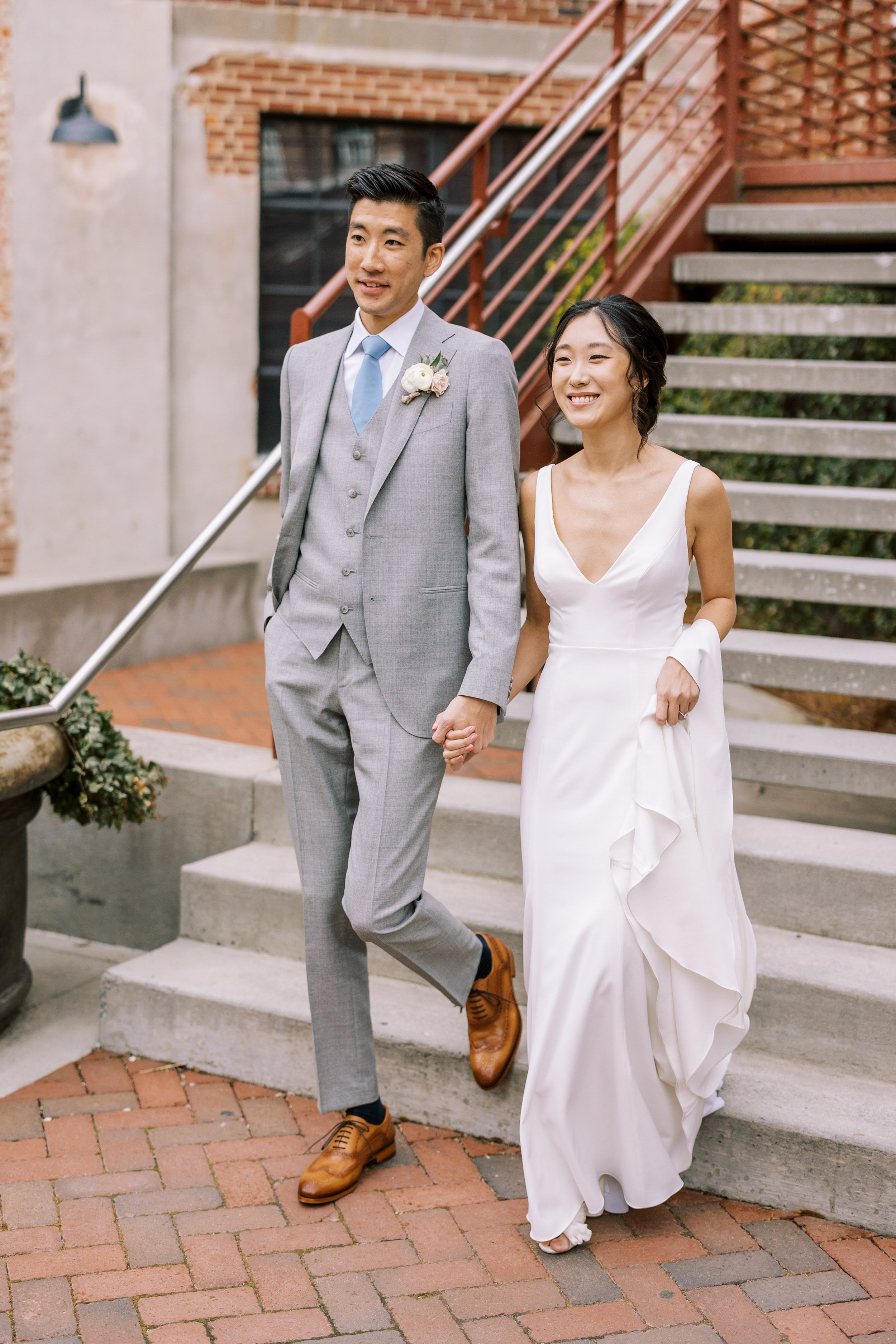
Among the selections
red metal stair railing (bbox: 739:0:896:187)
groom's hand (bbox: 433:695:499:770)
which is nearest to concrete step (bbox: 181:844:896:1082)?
groom's hand (bbox: 433:695:499:770)

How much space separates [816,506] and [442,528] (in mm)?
2322

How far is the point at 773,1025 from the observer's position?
3.21 metres

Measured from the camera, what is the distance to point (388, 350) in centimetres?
273

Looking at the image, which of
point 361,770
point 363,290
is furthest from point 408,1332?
point 363,290

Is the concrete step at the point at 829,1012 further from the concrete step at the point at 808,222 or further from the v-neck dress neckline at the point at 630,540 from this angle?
the concrete step at the point at 808,222

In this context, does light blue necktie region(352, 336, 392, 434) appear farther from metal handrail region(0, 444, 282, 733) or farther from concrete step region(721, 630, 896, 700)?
concrete step region(721, 630, 896, 700)

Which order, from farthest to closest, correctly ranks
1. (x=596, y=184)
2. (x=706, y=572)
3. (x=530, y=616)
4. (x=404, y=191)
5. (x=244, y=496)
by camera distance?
1. (x=596, y=184)
2. (x=244, y=496)
3. (x=530, y=616)
4. (x=706, y=572)
5. (x=404, y=191)

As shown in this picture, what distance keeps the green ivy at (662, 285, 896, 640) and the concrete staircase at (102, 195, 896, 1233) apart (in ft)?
1.63

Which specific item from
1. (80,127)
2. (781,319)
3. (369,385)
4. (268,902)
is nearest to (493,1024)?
(268,902)

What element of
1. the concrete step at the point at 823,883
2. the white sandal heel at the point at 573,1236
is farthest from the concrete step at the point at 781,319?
the white sandal heel at the point at 573,1236

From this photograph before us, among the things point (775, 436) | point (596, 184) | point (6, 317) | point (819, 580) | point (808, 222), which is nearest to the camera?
point (819, 580)

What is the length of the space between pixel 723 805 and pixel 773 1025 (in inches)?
29.4

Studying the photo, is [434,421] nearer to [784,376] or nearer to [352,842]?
[352,842]

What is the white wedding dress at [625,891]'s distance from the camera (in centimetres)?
268
